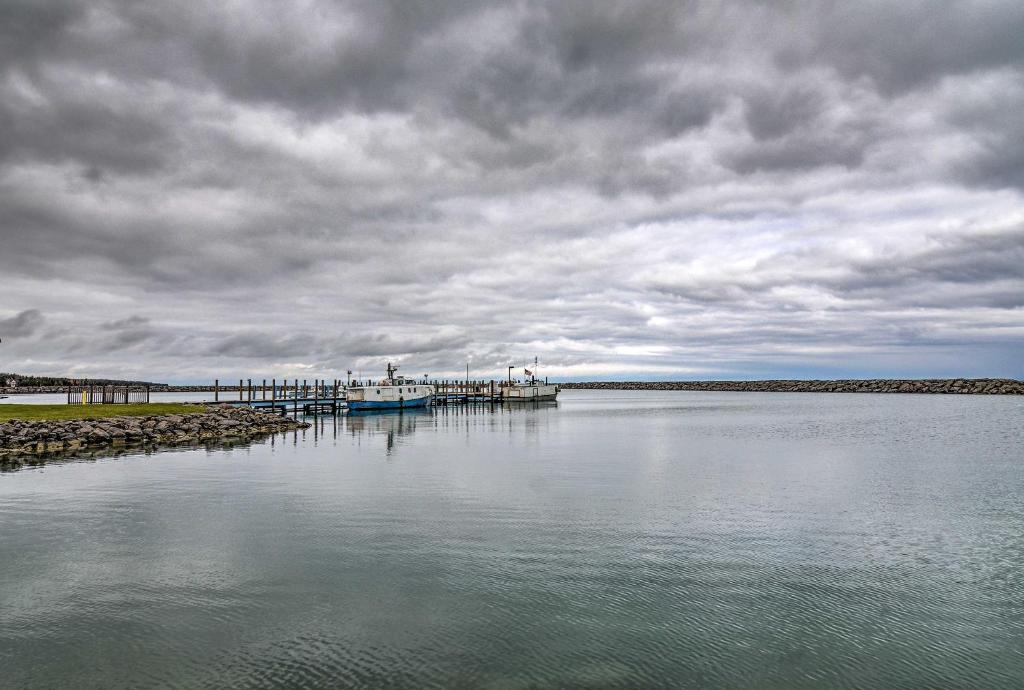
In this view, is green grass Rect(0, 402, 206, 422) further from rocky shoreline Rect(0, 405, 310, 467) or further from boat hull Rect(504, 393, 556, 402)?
boat hull Rect(504, 393, 556, 402)

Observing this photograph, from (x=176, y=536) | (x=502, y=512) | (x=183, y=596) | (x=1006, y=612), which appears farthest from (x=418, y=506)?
(x=1006, y=612)

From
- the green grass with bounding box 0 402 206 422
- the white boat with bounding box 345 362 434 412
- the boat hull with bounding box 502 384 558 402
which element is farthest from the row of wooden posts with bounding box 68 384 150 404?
the boat hull with bounding box 502 384 558 402

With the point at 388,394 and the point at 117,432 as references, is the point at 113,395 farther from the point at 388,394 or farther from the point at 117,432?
the point at 388,394

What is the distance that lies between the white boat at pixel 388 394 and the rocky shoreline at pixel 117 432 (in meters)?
32.1

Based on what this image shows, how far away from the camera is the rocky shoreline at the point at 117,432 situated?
38062 millimetres

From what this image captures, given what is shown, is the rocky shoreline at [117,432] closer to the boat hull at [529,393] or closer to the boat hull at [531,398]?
the boat hull at [529,393]

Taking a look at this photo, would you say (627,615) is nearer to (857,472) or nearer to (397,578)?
(397,578)

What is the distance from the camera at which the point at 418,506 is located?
23266mm

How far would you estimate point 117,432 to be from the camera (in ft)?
146

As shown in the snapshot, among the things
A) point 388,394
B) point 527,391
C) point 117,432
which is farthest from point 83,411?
point 527,391

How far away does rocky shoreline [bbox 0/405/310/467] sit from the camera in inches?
1499

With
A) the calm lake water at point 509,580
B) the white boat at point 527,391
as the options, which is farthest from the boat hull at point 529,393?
the calm lake water at point 509,580

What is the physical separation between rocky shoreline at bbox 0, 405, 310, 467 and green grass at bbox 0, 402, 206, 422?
6.00ft

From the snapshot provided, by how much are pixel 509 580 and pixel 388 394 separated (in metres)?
84.9
